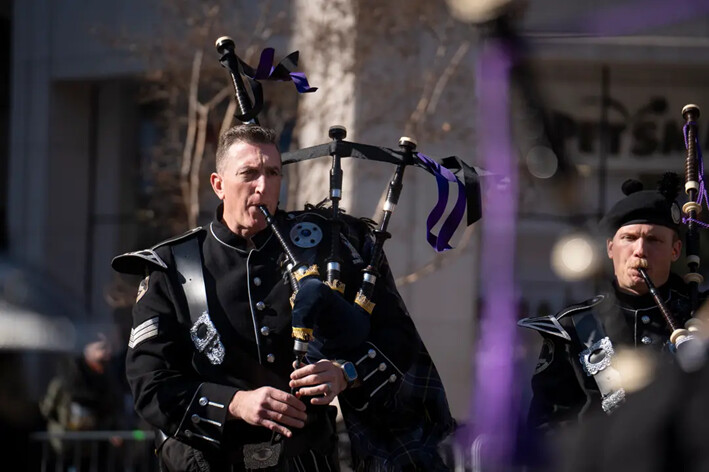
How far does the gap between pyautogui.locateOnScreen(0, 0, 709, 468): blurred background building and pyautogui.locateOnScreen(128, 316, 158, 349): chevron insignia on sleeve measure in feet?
7.75

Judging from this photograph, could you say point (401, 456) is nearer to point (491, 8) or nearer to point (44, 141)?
point (491, 8)

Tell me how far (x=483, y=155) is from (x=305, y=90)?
20.3 ft

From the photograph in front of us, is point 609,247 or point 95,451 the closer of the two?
point 609,247

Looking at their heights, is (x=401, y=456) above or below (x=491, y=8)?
below

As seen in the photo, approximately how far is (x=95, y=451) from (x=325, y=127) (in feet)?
10.2

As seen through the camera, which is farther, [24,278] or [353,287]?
[24,278]

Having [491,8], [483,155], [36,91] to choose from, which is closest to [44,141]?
[36,91]

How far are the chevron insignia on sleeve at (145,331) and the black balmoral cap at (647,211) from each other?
5.27 ft

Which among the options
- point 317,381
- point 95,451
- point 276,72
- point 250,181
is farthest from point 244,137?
point 95,451

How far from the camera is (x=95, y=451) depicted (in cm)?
852

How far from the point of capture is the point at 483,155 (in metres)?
10.3

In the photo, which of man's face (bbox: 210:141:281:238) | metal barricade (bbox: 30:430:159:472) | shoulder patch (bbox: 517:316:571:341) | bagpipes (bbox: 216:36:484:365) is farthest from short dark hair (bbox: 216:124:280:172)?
metal barricade (bbox: 30:430:159:472)

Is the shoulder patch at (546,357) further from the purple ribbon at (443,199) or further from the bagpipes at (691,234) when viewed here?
the purple ribbon at (443,199)

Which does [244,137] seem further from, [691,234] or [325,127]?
[325,127]
